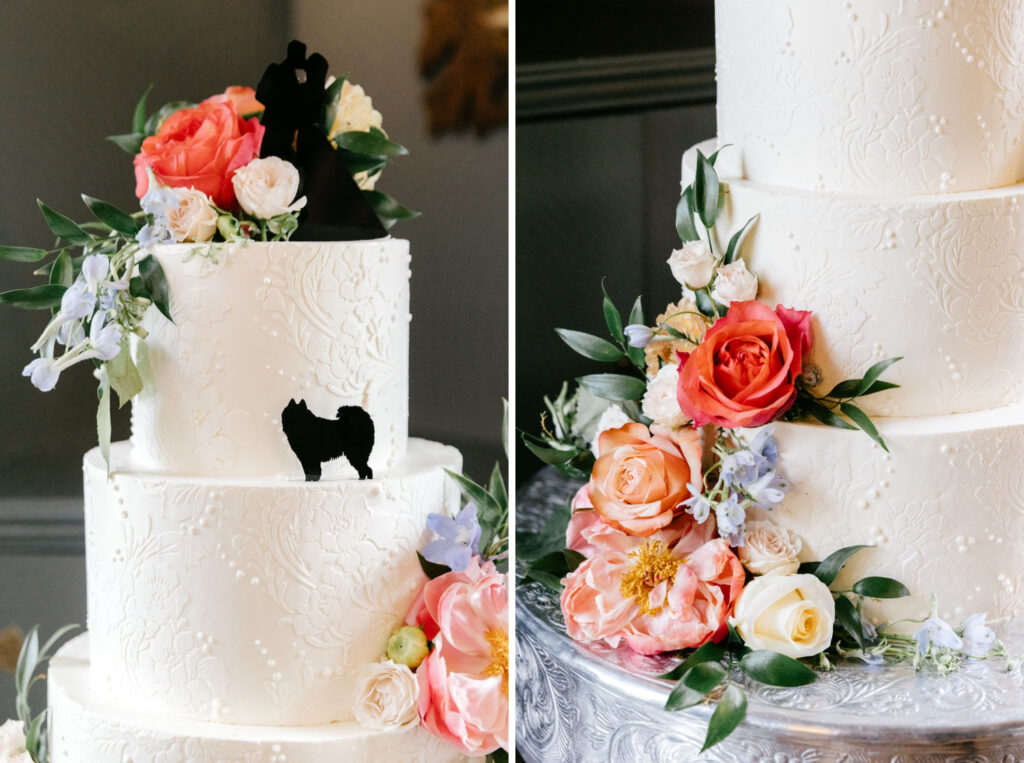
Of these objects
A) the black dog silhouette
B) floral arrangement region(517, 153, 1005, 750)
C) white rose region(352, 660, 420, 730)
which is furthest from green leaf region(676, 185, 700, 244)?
white rose region(352, 660, 420, 730)

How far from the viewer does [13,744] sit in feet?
5.79

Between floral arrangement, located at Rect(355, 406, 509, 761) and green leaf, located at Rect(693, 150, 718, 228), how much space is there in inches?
20.8

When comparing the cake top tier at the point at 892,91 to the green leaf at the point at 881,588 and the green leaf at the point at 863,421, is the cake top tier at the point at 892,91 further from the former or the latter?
the green leaf at the point at 881,588

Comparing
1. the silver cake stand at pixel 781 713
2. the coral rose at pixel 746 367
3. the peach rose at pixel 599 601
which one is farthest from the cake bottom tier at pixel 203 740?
the coral rose at pixel 746 367

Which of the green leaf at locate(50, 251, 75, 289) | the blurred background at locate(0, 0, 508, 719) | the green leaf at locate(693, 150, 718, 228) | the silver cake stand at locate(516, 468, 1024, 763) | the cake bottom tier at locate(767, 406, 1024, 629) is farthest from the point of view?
the blurred background at locate(0, 0, 508, 719)

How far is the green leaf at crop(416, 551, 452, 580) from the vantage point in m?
1.44

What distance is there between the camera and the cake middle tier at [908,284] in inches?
49.8

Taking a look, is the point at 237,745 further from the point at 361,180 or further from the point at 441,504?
the point at 361,180

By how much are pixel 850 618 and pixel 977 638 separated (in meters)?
0.15

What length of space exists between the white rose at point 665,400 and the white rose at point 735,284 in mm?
118

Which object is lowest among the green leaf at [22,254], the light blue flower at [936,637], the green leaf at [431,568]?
the light blue flower at [936,637]

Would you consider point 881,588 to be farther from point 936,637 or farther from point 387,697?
point 387,697

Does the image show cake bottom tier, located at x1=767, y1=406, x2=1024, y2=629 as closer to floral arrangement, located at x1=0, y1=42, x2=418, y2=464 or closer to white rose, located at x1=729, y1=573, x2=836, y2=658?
white rose, located at x1=729, y1=573, x2=836, y2=658

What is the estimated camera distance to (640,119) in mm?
2104
